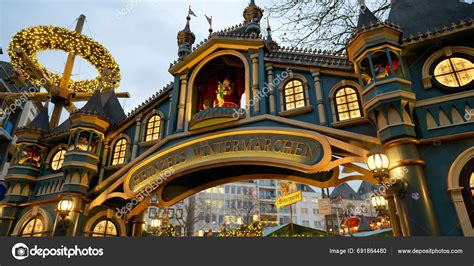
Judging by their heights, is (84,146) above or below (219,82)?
below

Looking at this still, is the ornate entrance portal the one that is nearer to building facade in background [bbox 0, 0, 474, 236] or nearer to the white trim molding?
building facade in background [bbox 0, 0, 474, 236]

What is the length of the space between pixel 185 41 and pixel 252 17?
378 cm

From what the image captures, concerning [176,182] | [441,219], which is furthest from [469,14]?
[176,182]

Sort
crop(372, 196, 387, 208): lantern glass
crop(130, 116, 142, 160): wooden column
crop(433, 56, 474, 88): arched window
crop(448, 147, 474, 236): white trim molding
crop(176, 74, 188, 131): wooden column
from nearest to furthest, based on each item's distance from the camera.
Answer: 1. crop(448, 147, 474, 236): white trim molding
2. crop(433, 56, 474, 88): arched window
3. crop(372, 196, 387, 208): lantern glass
4. crop(176, 74, 188, 131): wooden column
5. crop(130, 116, 142, 160): wooden column

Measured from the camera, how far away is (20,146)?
573 inches

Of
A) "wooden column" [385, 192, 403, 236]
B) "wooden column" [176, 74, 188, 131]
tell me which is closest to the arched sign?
"wooden column" [176, 74, 188, 131]

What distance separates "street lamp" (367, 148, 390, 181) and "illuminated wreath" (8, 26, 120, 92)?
45.4ft

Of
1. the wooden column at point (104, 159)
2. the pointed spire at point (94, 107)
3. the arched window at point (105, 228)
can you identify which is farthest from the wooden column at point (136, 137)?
the arched window at point (105, 228)

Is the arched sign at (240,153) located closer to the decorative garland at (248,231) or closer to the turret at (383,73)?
the turret at (383,73)

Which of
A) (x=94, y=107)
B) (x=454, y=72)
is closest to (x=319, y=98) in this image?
(x=454, y=72)

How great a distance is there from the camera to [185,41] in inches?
584

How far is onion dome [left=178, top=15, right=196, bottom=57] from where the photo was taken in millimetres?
Result: 14414

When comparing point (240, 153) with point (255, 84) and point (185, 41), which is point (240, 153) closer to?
point (255, 84)

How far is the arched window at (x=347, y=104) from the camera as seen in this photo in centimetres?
948
